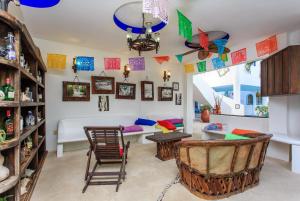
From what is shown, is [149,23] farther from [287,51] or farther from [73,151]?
[73,151]

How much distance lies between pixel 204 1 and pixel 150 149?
339 centimetres

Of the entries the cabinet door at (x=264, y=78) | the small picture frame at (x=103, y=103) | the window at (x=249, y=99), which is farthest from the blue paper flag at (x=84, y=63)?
the window at (x=249, y=99)

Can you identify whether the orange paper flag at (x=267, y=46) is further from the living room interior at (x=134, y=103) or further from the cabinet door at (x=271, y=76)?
the cabinet door at (x=271, y=76)

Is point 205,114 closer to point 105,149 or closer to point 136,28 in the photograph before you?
point 136,28

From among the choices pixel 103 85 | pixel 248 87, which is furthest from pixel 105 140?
pixel 248 87

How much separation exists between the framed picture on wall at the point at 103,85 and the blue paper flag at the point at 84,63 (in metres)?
0.49

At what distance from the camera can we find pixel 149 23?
3.23m

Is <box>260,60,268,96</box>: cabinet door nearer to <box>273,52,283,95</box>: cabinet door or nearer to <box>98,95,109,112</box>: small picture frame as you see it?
<box>273,52,283,95</box>: cabinet door

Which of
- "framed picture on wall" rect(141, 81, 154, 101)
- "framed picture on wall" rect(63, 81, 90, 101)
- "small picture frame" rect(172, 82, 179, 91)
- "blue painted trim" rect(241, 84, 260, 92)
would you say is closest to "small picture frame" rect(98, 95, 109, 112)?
"framed picture on wall" rect(63, 81, 90, 101)

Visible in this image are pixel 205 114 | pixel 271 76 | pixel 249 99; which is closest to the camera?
pixel 271 76

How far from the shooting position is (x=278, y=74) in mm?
3256

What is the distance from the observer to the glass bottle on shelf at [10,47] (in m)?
1.68

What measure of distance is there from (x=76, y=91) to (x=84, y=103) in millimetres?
401

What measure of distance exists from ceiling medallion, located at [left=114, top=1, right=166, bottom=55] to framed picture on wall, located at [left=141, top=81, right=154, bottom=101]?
7.84 feet
